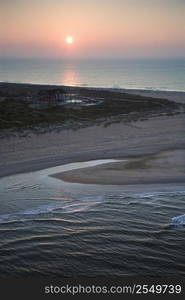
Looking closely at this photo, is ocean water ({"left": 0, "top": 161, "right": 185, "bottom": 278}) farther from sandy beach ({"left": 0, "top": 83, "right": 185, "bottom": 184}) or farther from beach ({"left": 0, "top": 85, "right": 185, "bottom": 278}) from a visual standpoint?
sandy beach ({"left": 0, "top": 83, "right": 185, "bottom": 184})

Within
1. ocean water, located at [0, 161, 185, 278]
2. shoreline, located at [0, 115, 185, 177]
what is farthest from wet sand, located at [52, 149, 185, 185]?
shoreline, located at [0, 115, 185, 177]

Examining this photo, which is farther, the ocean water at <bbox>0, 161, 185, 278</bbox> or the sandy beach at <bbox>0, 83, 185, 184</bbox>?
the sandy beach at <bbox>0, 83, 185, 184</bbox>

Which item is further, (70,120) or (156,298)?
(70,120)

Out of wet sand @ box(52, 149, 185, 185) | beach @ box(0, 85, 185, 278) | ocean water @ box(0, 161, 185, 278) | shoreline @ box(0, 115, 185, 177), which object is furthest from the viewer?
shoreline @ box(0, 115, 185, 177)

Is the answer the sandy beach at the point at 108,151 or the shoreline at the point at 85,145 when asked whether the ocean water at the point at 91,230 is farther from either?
the shoreline at the point at 85,145

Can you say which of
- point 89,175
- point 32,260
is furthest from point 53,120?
point 32,260

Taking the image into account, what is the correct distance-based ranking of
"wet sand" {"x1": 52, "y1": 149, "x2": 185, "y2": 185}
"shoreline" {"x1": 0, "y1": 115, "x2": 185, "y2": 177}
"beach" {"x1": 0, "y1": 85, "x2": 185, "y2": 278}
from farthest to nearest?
"shoreline" {"x1": 0, "y1": 115, "x2": 185, "y2": 177} < "wet sand" {"x1": 52, "y1": 149, "x2": 185, "y2": 185} < "beach" {"x1": 0, "y1": 85, "x2": 185, "y2": 278}

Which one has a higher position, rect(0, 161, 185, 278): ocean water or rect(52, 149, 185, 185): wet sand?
rect(52, 149, 185, 185): wet sand

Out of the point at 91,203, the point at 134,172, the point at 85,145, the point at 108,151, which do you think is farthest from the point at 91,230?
the point at 85,145

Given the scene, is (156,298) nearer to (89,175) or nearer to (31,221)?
(31,221)
